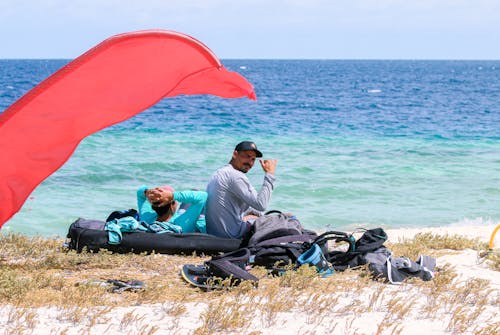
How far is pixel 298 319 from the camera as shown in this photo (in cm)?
533

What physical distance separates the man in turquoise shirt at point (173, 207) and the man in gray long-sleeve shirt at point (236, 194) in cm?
14

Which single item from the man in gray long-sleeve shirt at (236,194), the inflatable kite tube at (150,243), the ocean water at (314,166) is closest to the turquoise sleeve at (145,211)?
the inflatable kite tube at (150,243)

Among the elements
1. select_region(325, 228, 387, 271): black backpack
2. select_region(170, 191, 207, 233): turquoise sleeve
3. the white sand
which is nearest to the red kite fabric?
the white sand

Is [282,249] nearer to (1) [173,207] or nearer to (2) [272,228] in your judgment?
(2) [272,228]

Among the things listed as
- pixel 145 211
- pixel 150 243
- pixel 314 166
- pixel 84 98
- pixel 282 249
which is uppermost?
pixel 84 98

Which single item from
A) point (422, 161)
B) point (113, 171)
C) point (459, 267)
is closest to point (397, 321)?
point (459, 267)

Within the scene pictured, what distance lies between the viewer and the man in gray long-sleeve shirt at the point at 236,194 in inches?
292

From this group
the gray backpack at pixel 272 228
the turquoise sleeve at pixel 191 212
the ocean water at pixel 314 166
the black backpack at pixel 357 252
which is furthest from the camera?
the ocean water at pixel 314 166

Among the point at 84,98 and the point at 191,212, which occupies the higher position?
the point at 84,98

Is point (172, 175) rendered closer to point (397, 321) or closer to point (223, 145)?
point (223, 145)

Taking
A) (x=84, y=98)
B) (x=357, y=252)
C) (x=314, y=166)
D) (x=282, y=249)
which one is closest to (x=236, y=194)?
(x=282, y=249)

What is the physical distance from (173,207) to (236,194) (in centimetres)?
104

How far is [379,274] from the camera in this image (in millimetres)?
6629

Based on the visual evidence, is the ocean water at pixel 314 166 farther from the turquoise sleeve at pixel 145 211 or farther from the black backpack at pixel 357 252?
the black backpack at pixel 357 252
